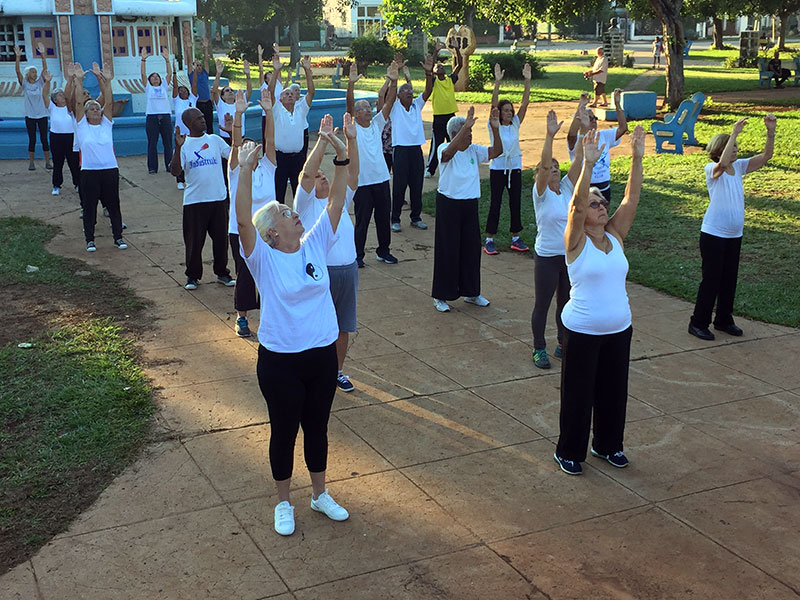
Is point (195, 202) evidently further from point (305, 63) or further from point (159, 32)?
point (159, 32)

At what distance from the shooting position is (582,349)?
5738 mm

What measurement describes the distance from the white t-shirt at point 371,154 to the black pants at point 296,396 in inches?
219

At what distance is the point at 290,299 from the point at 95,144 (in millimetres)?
7193

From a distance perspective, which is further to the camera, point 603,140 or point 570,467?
point 603,140

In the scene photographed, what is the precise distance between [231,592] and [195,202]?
5.88 metres

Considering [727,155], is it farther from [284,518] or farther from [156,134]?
[156,134]

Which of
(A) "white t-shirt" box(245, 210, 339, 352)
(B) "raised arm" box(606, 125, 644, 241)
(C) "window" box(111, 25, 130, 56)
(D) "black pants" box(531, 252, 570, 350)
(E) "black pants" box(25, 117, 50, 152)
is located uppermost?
(C) "window" box(111, 25, 130, 56)

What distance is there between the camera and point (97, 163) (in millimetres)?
11297

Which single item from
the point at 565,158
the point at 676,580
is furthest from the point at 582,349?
the point at 565,158

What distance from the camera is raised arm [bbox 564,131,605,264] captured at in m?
5.42

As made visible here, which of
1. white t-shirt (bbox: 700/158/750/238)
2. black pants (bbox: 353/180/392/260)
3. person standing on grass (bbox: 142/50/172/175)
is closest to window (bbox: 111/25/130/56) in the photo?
person standing on grass (bbox: 142/50/172/175)

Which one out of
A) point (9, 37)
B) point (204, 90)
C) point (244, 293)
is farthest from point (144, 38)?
point (244, 293)

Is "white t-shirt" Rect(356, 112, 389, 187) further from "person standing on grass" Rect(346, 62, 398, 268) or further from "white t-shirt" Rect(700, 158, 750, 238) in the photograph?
"white t-shirt" Rect(700, 158, 750, 238)

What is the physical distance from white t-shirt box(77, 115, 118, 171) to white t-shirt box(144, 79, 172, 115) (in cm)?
579
